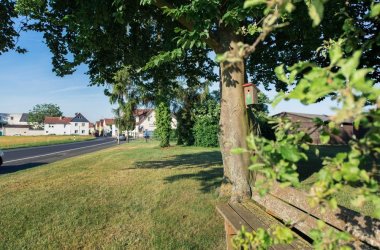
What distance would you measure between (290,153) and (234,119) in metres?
6.40

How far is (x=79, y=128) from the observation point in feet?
502

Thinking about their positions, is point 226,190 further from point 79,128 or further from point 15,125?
point 15,125

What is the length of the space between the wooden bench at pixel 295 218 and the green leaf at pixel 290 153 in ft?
2.31

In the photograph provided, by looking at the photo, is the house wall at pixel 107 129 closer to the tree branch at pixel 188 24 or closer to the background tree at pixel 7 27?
the background tree at pixel 7 27

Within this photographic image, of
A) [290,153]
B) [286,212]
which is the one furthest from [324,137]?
[286,212]

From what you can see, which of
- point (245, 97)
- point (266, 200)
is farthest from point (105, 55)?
point (266, 200)

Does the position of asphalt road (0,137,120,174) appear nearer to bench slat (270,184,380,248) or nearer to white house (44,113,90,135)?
bench slat (270,184,380,248)

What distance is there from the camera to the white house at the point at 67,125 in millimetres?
146875

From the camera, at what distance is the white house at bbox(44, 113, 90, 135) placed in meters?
147

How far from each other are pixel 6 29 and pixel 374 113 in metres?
11.4

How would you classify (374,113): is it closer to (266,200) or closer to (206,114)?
(266,200)

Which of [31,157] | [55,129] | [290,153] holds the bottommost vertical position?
[31,157]

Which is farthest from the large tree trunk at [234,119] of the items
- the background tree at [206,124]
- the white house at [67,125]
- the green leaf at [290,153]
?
the white house at [67,125]

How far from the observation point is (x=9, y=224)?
255 inches
